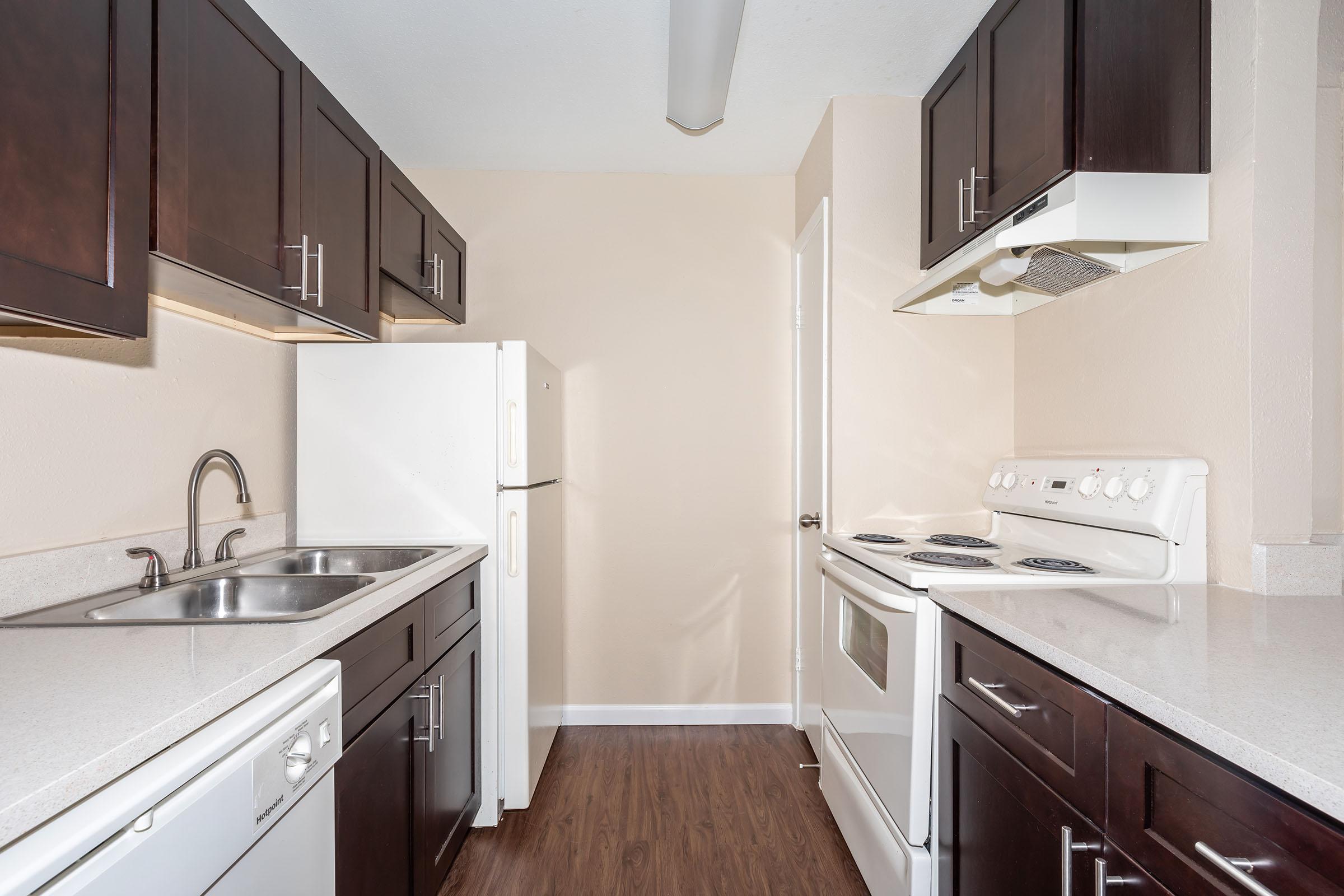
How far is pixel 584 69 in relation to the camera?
2.24m

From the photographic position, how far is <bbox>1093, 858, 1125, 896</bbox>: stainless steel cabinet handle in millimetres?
911

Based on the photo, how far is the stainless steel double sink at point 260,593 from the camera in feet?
4.14

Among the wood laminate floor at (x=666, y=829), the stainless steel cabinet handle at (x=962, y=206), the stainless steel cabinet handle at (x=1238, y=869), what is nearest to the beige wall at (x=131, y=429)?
the wood laminate floor at (x=666, y=829)

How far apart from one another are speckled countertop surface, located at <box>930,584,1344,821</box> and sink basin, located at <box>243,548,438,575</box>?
1524 millimetres

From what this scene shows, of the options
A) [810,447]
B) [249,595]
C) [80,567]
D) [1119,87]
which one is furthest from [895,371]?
[80,567]

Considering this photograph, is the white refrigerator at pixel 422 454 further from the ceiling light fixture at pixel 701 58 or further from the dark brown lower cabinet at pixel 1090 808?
the dark brown lower cabinet at pixel 1090 808

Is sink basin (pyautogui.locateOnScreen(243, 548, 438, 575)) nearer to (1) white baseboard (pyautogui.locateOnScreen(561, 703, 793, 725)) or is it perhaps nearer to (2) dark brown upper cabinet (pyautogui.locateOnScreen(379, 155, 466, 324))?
(2) dark brown upper cabinet (pyautogui.locateOnScreen(379, 155, 466, 324))

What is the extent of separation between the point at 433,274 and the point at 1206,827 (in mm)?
2572

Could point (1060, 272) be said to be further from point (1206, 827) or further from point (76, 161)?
point (76, 161)

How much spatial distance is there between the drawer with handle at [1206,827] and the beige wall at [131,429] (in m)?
1.99

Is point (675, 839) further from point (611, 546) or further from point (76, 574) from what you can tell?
point (76, 574)

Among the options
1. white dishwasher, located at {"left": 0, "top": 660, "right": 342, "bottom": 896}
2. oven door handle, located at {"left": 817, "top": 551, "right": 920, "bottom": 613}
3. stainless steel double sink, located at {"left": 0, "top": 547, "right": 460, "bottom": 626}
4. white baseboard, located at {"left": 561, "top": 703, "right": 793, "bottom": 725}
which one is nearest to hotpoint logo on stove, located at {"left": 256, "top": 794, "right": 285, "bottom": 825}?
white dishwasher, located at {"left": 0, "top": 660, "right": 342, "bottom": 896}

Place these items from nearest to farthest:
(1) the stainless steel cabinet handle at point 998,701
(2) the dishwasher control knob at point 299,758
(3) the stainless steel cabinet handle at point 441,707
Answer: (2) the dishwasher control knob at point 299,758 → (1) the stainless steel cabinet handle at point 998,701 → (3) the stainless steel cabinet handle at point 441,707

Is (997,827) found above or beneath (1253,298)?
beneath
